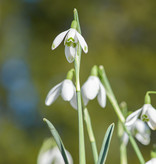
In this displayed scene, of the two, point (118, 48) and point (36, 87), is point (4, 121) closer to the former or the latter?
point (36, 87)

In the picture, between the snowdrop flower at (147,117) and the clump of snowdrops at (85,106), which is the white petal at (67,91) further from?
the snowdrop flower at (147,117)

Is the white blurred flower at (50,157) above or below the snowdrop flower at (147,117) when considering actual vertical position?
below

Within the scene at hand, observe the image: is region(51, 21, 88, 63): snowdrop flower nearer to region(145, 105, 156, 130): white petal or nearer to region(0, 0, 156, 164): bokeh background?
region(145, 105, 156, 130): white petal

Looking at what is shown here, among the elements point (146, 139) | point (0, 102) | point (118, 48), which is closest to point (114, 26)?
point (118, 48)

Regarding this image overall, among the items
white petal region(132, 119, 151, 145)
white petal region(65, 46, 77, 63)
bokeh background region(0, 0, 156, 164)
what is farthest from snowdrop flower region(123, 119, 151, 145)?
bokeh background region(0, 0, 156, 164)

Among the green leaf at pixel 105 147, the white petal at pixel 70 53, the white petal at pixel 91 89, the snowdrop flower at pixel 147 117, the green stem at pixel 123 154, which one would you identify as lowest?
the green stem at pixel 123 154

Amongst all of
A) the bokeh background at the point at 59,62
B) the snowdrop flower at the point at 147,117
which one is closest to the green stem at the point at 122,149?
the snowdrop flower at the point at 147,117

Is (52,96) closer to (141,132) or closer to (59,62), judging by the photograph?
(141,132)
